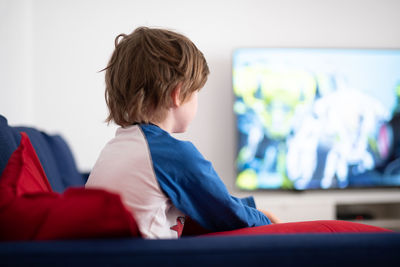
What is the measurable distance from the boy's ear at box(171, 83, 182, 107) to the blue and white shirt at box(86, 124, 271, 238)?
7.9 inches

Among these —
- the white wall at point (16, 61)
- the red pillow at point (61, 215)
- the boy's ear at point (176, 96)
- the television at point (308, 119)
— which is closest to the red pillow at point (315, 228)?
the red pillow at point (61, 215)

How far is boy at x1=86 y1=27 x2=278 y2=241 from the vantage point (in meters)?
0.82

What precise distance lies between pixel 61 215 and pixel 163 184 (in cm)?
26

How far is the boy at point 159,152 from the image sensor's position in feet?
2.70

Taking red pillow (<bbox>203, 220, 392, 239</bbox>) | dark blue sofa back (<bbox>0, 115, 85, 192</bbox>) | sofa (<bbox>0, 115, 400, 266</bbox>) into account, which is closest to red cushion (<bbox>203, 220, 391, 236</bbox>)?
red pillow (<bbox>203, 220, 392, 239</bbox>)

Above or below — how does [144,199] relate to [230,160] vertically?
above

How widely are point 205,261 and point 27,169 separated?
45cm

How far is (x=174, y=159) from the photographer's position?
32.3 inches

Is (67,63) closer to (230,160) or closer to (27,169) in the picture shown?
(230,160)

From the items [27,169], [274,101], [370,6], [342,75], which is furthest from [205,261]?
[370,6]

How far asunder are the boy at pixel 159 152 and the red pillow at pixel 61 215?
0.61 feet

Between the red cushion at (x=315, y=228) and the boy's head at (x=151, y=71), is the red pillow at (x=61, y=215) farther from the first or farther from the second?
the boy's head at (x=151, y=71)

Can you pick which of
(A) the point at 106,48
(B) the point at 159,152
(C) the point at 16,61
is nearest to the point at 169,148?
(B) the point at 159,152

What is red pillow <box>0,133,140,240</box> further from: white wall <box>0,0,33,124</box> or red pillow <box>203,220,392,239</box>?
white wall <box>0,0,33,124</box>
